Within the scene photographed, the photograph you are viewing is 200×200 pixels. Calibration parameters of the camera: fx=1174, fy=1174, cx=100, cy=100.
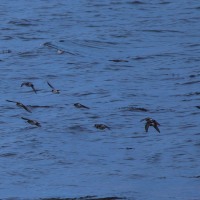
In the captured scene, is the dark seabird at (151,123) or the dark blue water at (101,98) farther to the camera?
the dark seabird at (151,123)

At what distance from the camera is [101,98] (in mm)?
20328

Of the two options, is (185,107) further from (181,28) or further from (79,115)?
(181,28)

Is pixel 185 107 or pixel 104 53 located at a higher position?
pixel 104 53

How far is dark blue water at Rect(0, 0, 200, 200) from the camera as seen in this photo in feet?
49.6

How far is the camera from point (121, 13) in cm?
3034

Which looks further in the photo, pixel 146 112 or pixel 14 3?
pixel 14 3

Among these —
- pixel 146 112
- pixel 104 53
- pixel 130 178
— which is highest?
pixel 104 53

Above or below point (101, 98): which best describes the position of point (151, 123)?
below

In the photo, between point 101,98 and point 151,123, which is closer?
point 151,123

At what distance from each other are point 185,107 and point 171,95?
3.25 feet

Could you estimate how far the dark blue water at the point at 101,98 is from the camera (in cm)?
1511

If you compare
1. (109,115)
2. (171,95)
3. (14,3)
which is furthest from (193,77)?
(14,3)

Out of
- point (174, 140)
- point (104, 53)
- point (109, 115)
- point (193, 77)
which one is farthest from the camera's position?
point (104, 53)

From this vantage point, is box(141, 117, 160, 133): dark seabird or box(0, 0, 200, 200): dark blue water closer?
box(0, 0, 200, 200): dark blue water
